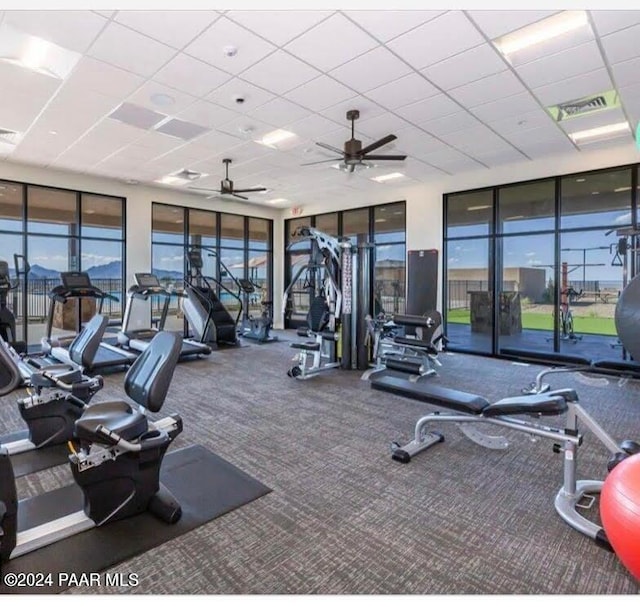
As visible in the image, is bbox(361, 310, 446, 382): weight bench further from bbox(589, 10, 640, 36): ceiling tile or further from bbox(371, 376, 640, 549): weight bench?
bbox(589, 10, 640, 36): ceiling tile

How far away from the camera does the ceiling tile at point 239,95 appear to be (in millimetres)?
4219

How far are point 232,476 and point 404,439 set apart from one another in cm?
150

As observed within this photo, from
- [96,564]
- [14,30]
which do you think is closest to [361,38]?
[14,30]

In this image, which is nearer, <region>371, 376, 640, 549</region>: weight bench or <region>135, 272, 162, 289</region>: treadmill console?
<region>371, 376, 640, 549</region>: weight bench

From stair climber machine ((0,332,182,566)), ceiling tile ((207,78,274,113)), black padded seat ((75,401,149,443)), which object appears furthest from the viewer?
ceiling tile ((207,78,274,113))

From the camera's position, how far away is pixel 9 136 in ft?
19.0

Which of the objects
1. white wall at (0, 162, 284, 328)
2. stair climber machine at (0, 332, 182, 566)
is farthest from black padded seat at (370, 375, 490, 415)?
white wall at (0, 162, 284, 328)

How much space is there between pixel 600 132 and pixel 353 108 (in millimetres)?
3579

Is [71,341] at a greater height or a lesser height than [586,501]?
greater

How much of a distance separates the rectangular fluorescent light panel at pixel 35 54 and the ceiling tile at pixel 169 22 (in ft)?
2.90

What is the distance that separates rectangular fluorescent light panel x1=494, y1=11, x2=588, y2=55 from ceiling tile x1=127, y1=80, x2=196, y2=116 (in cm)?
325

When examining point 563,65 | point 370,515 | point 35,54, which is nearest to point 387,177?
point 563,65

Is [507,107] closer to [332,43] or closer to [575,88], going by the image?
[575,88]

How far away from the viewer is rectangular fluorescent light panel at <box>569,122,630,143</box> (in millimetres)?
5273
